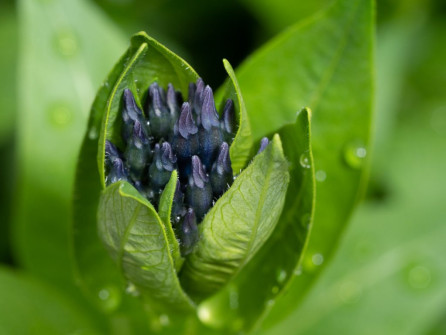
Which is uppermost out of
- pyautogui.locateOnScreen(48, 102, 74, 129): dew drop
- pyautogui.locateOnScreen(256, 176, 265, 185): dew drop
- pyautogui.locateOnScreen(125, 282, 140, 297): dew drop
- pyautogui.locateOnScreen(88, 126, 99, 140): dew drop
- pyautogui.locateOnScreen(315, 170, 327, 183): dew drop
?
pyautogui.locateOnScreen(315, 170, 327, 183): dew drop

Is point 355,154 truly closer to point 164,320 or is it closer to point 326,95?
point 326,95

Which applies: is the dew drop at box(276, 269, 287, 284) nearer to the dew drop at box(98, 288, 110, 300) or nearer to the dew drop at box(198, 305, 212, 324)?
the dew drop at box(198, 305, 212, 324)

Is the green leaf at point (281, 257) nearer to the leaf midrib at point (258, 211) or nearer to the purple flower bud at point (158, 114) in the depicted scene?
the leaf midrib at point (258, 211)

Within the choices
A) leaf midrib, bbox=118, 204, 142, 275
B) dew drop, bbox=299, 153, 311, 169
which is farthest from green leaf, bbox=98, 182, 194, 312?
dew drop, bbox=299, 153, 311, 169

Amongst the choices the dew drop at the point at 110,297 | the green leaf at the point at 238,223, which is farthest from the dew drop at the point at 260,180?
the dew drop at the point at 110,297

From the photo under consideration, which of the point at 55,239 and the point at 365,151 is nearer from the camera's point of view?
the point at 365,151

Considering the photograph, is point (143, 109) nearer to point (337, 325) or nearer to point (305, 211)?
point (305, 211)

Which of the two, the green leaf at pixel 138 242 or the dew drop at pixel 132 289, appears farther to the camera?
the dew drop at pixel 132 289

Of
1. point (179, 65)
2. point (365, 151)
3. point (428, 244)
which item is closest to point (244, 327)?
point (365, 151)
